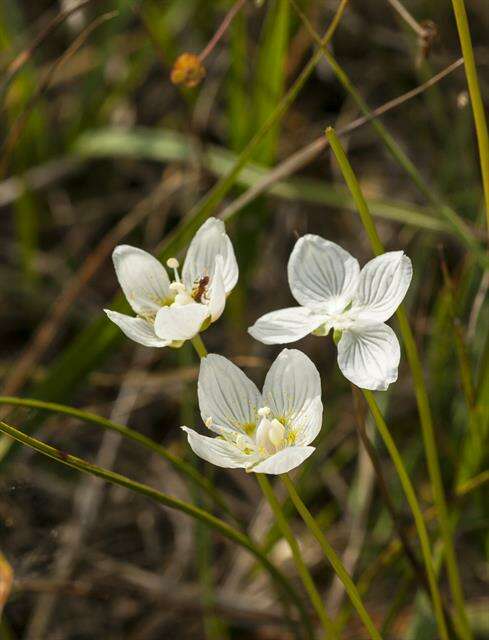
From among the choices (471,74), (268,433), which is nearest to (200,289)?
(268,433)

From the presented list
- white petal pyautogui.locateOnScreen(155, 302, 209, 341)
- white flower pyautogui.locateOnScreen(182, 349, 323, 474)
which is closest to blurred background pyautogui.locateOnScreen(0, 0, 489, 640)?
white flower pyautogui.locateOnScreen(182, 349, 323, 474)

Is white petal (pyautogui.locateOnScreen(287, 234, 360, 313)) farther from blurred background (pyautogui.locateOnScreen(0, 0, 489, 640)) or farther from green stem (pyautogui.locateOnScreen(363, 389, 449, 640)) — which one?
blurred background (pyautogui.locateOnScreen(0, 0, 489, 640))

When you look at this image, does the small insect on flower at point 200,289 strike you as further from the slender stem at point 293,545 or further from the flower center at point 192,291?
the slender stem at point 293,545

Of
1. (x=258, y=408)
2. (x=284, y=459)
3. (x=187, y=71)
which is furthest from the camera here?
(x=187, y=71)

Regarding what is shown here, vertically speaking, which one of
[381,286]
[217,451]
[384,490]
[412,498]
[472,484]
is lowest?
[472,484]

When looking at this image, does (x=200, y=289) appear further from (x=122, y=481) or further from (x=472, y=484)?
(x=472, y=484)

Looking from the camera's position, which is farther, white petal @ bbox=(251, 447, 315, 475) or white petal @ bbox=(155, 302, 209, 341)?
white petal @ bbox=(155, 302, 209, 341)

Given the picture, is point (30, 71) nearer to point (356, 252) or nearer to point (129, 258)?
→ point (356, 252)
